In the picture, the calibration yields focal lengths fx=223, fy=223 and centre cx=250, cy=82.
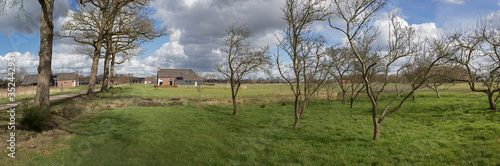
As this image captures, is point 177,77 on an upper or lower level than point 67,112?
upper

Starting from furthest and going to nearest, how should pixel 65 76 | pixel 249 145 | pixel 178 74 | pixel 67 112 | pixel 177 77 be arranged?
pixel 65 76, pixel 178 74, pixel 177 77, pixel 67 112, pixel 249 145

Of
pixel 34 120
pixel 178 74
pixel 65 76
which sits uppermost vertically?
pixel 178 74

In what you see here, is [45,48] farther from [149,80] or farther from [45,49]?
[149,80]

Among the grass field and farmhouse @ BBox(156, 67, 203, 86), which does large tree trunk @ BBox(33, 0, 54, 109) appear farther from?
farmhouse @ BBox(156, 67, 203, 86)

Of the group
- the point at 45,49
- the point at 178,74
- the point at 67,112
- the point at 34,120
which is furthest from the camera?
the point at 178,74

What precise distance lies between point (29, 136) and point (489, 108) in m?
23.3

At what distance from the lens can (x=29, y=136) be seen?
23.1 feet

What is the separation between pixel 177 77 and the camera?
80250 mm

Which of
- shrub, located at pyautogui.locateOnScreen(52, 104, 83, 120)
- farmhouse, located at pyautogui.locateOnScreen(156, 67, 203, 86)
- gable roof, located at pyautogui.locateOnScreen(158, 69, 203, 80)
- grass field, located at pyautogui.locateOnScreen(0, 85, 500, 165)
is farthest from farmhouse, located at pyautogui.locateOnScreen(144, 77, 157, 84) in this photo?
grass field, located at pyautogui.locateOnScreen(0, 85, 500, 165)

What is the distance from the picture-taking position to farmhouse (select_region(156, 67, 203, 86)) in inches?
3100

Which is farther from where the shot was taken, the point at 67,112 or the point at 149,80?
the point at 149,80

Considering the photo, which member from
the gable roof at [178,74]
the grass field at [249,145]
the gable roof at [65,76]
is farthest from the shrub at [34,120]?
the gable roof at [65,76]

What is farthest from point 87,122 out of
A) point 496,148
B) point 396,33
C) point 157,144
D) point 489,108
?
point 489,108

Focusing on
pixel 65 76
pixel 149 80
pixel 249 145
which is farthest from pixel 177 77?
pixel 249 145
